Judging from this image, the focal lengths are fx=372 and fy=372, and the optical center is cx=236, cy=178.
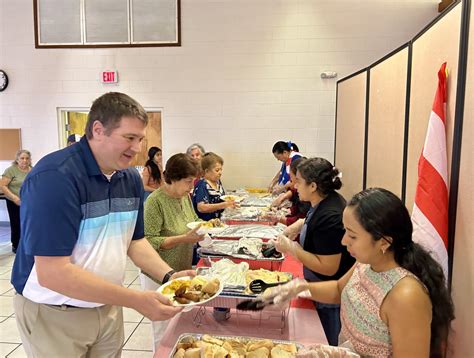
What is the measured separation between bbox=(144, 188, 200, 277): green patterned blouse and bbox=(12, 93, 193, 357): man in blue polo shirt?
542 mm

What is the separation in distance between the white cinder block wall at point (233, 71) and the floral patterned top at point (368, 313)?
14.0ft

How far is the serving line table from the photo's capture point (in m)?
1.39

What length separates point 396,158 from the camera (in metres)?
2.59

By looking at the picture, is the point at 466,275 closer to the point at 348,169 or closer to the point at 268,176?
the point at 348,169

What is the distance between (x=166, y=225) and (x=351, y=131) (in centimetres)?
293

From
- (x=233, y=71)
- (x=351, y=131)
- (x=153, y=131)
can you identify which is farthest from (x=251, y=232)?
(x=153, y=131)

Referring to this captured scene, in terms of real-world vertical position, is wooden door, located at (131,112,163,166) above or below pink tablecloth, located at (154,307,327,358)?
above

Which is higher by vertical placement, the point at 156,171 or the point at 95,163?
the point at 95,163

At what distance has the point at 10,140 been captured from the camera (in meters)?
5.71

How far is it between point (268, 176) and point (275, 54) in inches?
69.0

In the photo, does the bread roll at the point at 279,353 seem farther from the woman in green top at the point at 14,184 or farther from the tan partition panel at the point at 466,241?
the woman in green top at the point at 14,184

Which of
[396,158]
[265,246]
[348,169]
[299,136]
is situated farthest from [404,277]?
[299,136]

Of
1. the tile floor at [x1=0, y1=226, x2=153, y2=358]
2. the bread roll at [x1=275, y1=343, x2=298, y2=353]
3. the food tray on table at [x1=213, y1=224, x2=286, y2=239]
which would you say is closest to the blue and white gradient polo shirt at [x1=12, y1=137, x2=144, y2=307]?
the bread roll at [x1=275, y1=343, x2=298, y2=353]

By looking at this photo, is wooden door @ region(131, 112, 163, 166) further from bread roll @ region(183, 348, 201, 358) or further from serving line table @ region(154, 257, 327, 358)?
bread roll @ region(183, 348, 201, 358)
